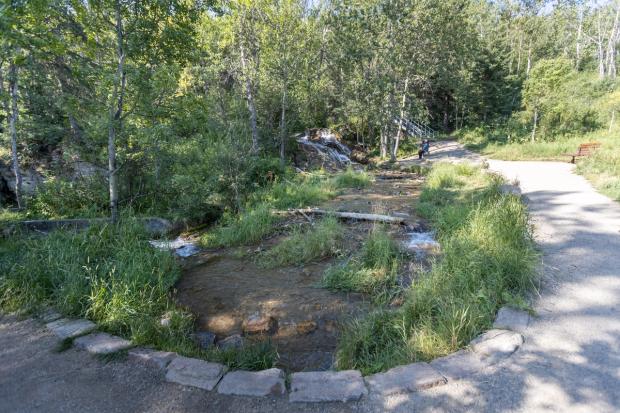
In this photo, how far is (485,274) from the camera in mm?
3826

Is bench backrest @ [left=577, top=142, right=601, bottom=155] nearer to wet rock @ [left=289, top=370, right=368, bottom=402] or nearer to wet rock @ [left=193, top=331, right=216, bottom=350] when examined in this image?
wet rock @ [left=289, top=370, right=368, bottom=402]

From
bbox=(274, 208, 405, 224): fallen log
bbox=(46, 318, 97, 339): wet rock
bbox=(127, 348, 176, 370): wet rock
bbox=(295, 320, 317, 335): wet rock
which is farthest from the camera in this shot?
bbox=(274, 208, 405, 224): fallen log

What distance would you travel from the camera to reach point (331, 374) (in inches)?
101

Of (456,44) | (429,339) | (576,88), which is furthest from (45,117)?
(576,88)

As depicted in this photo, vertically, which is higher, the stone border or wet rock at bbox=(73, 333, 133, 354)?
wet rock at bbox=(73, 333, 133, 354)

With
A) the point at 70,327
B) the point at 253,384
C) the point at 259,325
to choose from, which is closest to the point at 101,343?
the point at 70,327

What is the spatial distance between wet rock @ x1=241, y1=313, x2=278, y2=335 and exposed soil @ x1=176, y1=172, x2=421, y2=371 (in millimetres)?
53

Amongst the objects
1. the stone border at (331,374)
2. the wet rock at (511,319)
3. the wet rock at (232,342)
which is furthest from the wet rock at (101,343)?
the wet rock at (511,319)

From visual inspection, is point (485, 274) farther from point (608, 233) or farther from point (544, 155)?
point (544, 155)

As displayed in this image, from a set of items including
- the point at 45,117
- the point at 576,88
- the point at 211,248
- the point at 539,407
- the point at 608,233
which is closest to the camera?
the point at 539,407

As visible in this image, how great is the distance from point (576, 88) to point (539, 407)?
86.5ft

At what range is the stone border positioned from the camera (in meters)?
2.39

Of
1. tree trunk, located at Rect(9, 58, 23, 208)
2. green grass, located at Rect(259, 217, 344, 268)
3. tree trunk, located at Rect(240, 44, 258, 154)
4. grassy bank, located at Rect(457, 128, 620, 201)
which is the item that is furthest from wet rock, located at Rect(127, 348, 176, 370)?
tree trunk, located at Rect(240, 44, 258, 154)

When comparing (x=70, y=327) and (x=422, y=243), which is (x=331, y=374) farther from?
(x=422, y=243)
